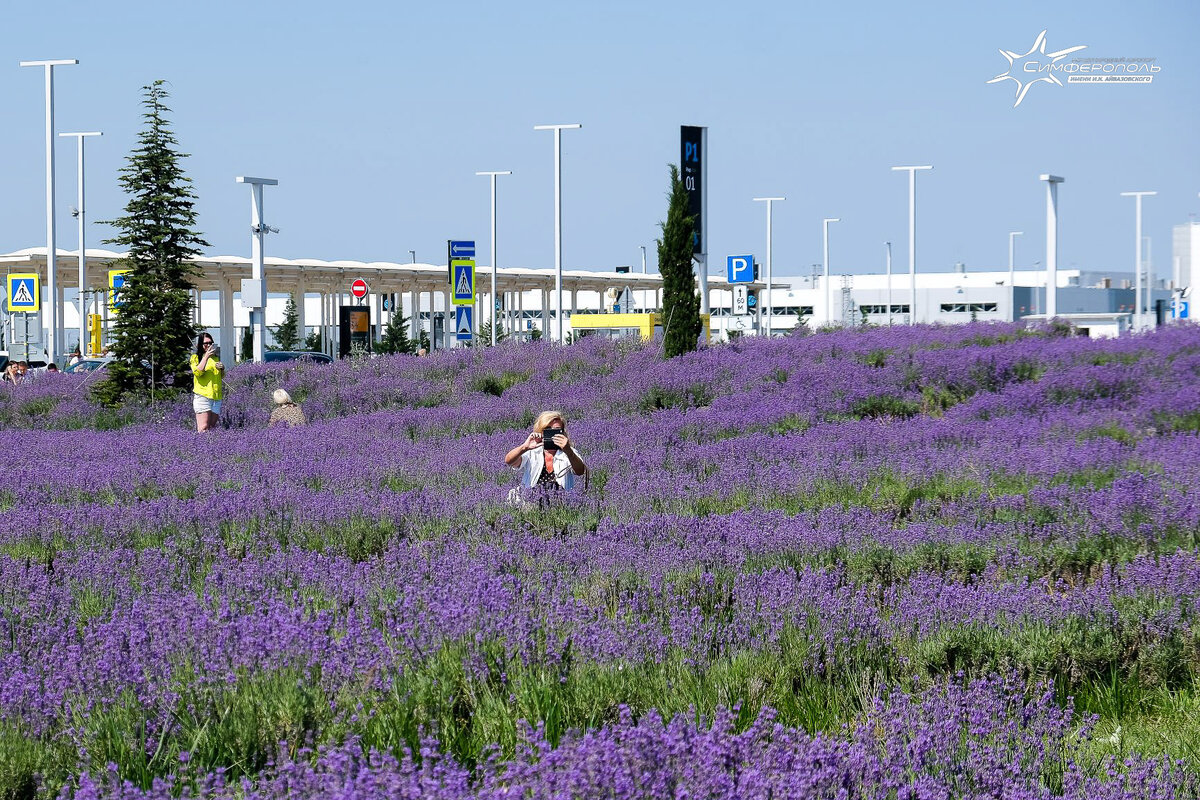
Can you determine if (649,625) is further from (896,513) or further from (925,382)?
(925,382)

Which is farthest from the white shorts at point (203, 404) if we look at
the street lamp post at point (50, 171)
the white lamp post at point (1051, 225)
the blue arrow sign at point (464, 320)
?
the white lamp post at point (1051, 225)

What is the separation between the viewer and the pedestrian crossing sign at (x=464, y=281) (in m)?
31.3

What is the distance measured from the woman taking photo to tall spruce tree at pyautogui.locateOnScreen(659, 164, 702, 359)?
11.6 meters

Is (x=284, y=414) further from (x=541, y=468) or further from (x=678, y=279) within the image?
(x=678, y=279)

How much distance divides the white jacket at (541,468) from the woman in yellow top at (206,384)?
7736mm

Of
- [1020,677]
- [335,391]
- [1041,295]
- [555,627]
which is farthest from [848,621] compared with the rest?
[1041,295]

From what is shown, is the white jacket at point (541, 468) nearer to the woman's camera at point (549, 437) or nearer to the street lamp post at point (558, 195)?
the woman's camera at point (549, 437)

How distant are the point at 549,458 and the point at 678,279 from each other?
13.5 metres

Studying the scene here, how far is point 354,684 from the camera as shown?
4.24 metres

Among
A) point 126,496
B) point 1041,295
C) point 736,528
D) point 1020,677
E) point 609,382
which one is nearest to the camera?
point 1020,677

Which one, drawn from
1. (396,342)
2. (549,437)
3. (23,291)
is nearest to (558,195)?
(396,342)

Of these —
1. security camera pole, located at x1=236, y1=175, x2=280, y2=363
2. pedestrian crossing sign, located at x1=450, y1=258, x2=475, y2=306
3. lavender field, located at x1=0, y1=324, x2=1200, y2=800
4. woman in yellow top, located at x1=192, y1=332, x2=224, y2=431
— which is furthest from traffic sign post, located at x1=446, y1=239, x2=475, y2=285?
lavender field, located at x1=0, y1=324, x2=1200, y2=800

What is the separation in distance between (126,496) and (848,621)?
611 centimetres

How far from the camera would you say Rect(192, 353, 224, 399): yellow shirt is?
15719 millimetres
